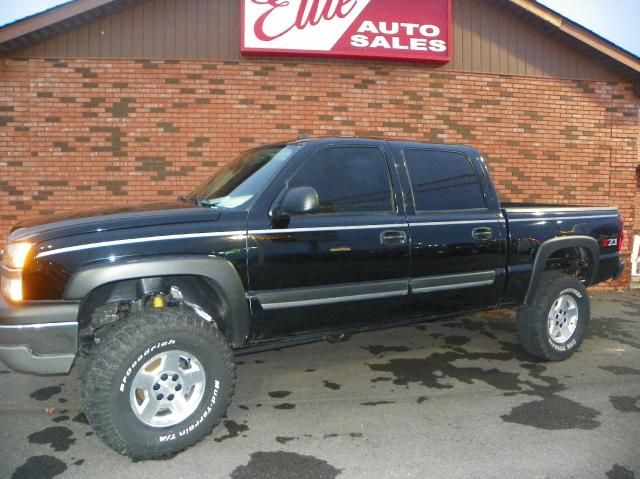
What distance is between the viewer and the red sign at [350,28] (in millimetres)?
7750

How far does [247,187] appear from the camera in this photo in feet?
12.8

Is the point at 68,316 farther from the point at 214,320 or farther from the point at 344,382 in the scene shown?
the point at 344,382

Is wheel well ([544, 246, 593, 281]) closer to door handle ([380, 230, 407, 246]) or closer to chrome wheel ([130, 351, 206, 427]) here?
door handle ([380, 230, 407, 246])

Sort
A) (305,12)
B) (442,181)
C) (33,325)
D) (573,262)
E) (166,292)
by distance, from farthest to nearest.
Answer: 1. (305,12)
2. (573,262)
3. (442,181)
4. (166,292)
5. (33,325)

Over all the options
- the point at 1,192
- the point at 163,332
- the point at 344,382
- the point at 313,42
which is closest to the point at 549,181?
the point at 313,42

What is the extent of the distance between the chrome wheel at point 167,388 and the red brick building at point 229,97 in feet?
16.2

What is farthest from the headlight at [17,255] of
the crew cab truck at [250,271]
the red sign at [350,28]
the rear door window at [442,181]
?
the red sign at [350,28]

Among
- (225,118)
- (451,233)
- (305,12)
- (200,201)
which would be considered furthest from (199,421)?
(305,12)

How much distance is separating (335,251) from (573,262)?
2.95 meters

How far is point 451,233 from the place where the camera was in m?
4.43

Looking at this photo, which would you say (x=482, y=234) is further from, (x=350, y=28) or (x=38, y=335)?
(x=350, y=28)

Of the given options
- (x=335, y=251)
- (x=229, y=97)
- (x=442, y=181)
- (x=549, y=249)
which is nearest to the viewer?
(x=335, y=251)

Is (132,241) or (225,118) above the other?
(225,118)

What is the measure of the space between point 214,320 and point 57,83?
5.56m
